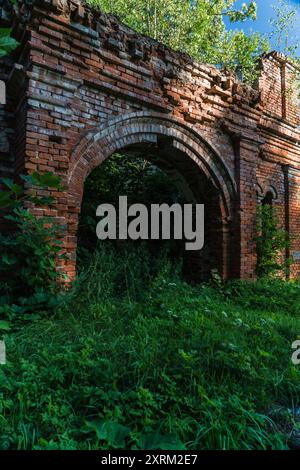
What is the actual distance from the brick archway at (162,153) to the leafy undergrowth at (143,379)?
137 cm

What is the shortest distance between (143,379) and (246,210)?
5265 millimetres

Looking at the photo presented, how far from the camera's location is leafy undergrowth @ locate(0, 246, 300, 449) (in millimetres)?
1962

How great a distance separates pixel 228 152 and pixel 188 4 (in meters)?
8.49

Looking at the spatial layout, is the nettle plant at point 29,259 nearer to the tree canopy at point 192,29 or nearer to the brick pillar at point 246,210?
the brick pillar at point 246,210

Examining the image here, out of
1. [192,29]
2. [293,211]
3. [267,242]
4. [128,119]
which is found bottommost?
[267,242]

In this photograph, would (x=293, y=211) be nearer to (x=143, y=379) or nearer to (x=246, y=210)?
(x=246, y=210)

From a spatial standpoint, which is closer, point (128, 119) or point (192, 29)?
point (128, 119)

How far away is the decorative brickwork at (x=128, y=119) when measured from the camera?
4.19 metres

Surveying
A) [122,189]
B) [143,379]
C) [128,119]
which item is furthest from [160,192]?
[143,379]

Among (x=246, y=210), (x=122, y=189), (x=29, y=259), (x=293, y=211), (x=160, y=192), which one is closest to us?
(x=29, y=259)

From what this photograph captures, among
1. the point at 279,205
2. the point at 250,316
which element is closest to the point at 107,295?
the point at 250,316

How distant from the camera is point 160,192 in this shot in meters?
8.13

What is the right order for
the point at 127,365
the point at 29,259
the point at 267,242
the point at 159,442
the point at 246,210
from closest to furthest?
1. the point at 159,442
2. the point at 127,365
3. the point at 29,259
4. the point at 246,210
5. the point at 267,242

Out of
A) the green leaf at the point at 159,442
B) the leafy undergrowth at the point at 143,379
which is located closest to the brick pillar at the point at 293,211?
the leafy undergrowth at the point at 143,379
